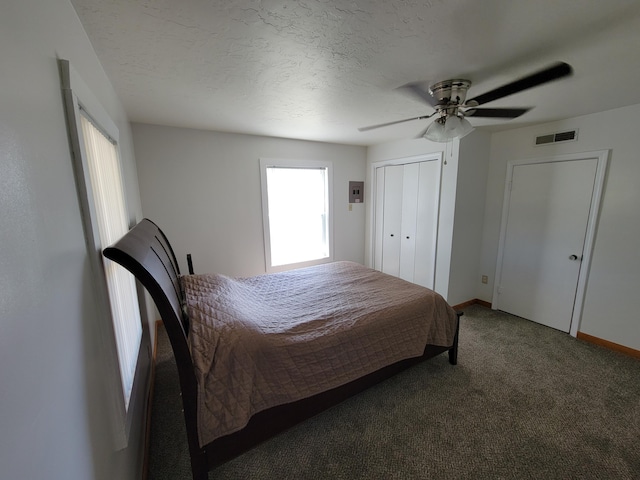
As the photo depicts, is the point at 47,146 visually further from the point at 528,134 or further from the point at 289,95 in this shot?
the point at 528,134

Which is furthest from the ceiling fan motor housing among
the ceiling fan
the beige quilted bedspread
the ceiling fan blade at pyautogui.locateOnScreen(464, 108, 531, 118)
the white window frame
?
the white window frame

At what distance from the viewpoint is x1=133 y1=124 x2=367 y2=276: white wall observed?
2.85 m

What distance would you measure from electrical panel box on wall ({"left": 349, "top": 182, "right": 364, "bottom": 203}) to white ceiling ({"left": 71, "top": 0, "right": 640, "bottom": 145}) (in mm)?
2016

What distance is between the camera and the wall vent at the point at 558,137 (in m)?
2.65

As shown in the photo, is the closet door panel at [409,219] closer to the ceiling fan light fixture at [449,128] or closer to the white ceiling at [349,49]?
the white ceiling at [349,49]

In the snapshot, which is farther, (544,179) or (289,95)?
(544,179)

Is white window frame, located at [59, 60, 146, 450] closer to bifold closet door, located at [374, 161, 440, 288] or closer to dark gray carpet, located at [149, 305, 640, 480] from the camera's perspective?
dark gray carpet, located at [149, 305, 640, 480]

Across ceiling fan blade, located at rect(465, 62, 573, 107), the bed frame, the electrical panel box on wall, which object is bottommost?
the bed frame

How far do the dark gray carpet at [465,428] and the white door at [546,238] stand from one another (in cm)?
69

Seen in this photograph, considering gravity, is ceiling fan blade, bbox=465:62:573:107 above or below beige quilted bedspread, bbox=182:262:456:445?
above

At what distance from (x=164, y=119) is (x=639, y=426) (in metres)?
4.63

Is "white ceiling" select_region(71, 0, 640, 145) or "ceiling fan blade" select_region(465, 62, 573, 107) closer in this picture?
"white ceiling" select_region(71, 0, 640, 145)

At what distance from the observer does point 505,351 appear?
2.57 meters

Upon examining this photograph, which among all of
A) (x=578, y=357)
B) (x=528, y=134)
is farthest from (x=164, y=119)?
(x=578, y=357)
